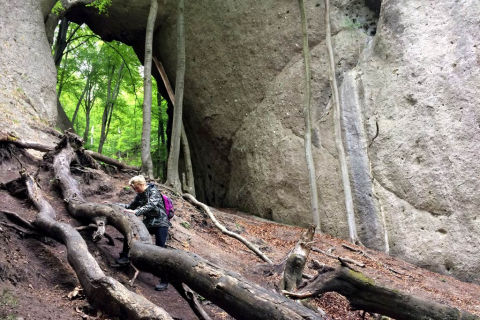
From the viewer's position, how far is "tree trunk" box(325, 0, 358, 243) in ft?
40.9

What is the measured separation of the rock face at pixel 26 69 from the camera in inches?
432

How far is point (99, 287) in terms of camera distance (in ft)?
13.0

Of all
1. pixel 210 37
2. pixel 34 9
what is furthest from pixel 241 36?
pixel 34 9

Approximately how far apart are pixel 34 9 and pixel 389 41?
1245cm

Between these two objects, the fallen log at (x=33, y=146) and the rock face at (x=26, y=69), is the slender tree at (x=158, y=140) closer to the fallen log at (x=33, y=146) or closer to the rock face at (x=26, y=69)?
the rock face at (x=26, y=69)

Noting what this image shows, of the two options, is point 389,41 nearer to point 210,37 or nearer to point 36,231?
point 210,37

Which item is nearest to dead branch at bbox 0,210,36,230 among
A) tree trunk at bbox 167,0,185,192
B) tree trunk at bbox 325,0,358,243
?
tree trunk at bbox 167,0,185,192

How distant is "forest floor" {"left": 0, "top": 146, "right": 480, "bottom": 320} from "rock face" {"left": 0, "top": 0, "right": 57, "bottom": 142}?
3372 mm

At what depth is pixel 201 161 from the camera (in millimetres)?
19969

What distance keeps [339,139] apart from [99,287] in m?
10.6

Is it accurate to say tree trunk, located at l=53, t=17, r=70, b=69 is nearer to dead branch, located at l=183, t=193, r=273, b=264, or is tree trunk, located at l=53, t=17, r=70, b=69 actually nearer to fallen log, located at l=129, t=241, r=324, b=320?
dead branch, located at l=183, t=193, r=273, b=264

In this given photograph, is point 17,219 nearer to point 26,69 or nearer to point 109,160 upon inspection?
point 109,160

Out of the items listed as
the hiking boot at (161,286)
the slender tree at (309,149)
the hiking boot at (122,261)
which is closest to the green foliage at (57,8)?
the slender tree at (309,149)

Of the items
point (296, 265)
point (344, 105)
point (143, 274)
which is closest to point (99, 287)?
point (143, 274)
